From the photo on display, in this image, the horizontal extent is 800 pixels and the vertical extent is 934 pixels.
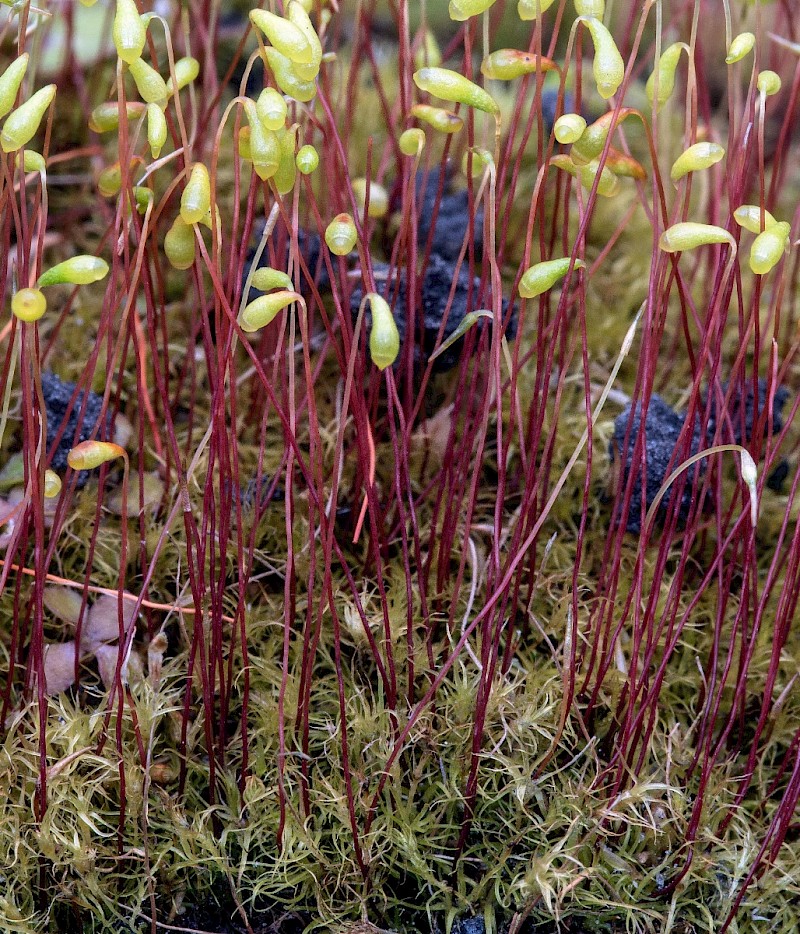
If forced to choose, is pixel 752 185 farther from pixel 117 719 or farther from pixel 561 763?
pixel 117 719

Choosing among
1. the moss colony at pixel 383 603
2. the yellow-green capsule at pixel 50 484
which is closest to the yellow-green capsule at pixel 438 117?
the moss colony at pixel 383 603

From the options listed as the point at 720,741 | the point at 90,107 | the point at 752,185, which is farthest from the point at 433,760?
the point at 90,107

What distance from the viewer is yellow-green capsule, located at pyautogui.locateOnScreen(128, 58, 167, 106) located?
0.93 meters

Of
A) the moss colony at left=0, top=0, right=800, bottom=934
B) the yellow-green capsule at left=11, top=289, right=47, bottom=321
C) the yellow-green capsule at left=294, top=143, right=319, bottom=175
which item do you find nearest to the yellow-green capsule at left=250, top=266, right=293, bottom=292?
the moss colony at left=0, top=0, right=800, bottom=934

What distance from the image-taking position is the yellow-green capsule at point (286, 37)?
828mm

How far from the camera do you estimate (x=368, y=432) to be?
107cm

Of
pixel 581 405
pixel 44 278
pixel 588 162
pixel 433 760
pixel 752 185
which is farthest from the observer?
pixel 752 185

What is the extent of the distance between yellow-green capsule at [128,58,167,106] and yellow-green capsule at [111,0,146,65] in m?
0.06

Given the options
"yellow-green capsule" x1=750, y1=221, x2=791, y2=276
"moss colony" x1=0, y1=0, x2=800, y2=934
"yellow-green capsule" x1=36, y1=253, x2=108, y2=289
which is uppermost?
"yellow-green capsule" x1=750, y1=221, x2=791, y2=276

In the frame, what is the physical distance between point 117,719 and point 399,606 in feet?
1.26

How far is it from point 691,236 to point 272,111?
435 mm

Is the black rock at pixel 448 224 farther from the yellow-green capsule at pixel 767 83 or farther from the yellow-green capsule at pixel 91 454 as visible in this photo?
the yellow-green capsule at pixel 91 454

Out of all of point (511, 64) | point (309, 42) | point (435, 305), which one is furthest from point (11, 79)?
point (435, 305)

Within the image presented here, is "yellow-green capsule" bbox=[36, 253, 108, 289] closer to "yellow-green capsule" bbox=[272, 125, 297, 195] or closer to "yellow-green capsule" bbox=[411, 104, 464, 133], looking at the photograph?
"yellow-green capsule" bbox=[272, 125, 297, 195]
